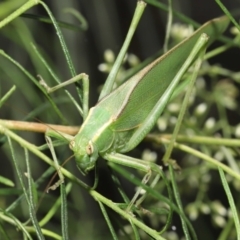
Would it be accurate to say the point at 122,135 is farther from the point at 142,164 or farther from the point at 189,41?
the point at 189,41

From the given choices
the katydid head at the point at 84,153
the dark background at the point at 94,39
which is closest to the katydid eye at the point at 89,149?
the katydid head at the point at 84,153

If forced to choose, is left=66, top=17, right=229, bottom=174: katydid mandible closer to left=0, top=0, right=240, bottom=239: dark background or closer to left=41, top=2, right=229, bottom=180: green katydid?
left=41, top=2, right=229, bottom=180: green katydid

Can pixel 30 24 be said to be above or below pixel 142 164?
above

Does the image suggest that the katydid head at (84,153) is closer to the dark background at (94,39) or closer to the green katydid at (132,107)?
the green katydid at (132,107)

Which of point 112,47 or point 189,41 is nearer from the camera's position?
point 189,41

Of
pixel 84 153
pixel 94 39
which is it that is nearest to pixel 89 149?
pixel 84 153

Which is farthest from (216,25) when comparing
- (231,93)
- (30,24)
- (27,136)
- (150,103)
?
(27,136)

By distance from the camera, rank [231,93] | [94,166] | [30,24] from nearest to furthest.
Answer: [94,166], [231,93], [30,24]

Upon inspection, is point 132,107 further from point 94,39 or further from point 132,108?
point 94,39
